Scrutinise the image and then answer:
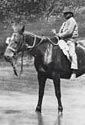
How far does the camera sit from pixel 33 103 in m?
15.6

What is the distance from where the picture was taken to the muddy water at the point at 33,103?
12.9m

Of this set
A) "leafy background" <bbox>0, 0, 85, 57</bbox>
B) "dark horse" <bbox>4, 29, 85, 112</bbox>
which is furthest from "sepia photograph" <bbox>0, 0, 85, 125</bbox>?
"leafy background" <bbox>0, 0, 85, 57</bbox>

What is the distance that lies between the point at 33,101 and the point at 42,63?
245cm

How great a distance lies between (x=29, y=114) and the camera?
13734mm

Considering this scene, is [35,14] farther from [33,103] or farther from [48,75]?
[48,75]

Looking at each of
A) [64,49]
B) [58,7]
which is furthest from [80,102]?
[58,7]

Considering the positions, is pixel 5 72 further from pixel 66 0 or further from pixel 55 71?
pixel 66 0

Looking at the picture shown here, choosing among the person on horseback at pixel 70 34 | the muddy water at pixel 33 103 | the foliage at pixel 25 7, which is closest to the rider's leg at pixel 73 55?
the person on horseback at pixel 70 34

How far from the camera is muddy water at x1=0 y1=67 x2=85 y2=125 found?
1290cm

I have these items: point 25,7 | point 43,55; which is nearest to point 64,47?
point 43,55

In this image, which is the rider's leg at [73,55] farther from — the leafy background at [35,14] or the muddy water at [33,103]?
the leafy background at [35,14]

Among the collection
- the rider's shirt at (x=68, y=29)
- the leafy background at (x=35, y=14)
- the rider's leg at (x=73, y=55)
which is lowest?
the leafy background at (x=35, y=14)

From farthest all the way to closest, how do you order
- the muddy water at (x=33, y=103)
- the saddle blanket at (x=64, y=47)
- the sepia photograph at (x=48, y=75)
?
the saddle blanket at (x=64, y=47)
the sepia photograph at (x=48, y=75)
the muddy water at (x=33, y=103)

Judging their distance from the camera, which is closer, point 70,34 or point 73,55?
point 70,34
